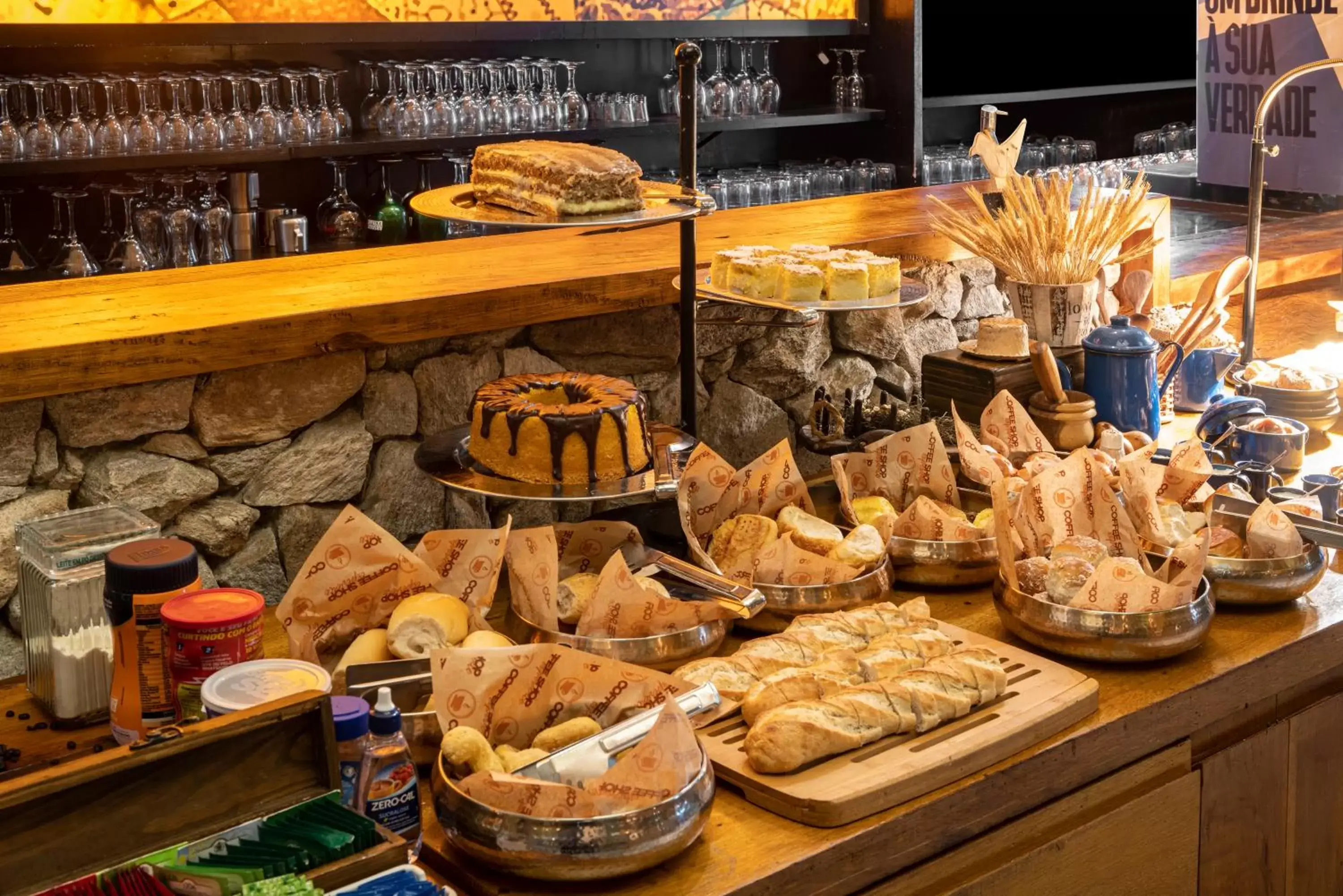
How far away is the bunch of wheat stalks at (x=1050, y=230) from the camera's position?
2518 millimetres

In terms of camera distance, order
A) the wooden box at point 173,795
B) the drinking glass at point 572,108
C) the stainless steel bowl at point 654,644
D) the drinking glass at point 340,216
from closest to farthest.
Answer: the wooden box at point 173,795 < the stainless steel bowl at point 654,644 < the drinking glass at point 340,216 < the drinking glass at point 572,108

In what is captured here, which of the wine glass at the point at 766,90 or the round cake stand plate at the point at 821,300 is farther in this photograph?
the wine glass at the point at 766,90

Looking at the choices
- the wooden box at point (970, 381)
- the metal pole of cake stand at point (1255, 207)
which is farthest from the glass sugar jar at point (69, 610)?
the metal pole of cake stand at point (1255, 207)

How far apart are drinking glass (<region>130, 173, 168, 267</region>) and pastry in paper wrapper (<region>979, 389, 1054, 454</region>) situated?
2.45 m

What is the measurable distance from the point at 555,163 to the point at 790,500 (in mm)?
567

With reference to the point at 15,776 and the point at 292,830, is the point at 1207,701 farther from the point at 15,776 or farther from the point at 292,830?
the point at 15,776

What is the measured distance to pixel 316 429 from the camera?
2021mm

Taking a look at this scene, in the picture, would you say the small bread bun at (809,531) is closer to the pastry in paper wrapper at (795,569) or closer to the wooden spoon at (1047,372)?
the pastry in paper wrapper at (795,569)

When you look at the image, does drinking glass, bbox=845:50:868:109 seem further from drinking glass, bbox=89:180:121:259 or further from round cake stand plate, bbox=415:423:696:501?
round cake stand plate, bbox=415:423:696:501

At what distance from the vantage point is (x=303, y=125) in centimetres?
396

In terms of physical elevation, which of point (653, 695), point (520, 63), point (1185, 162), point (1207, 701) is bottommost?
point (1207, 701)

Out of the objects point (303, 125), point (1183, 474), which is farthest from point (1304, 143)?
point (303, 125)

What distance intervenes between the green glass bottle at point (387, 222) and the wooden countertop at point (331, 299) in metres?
1.70

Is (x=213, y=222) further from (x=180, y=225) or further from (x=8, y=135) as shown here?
(x=8, y=135)
